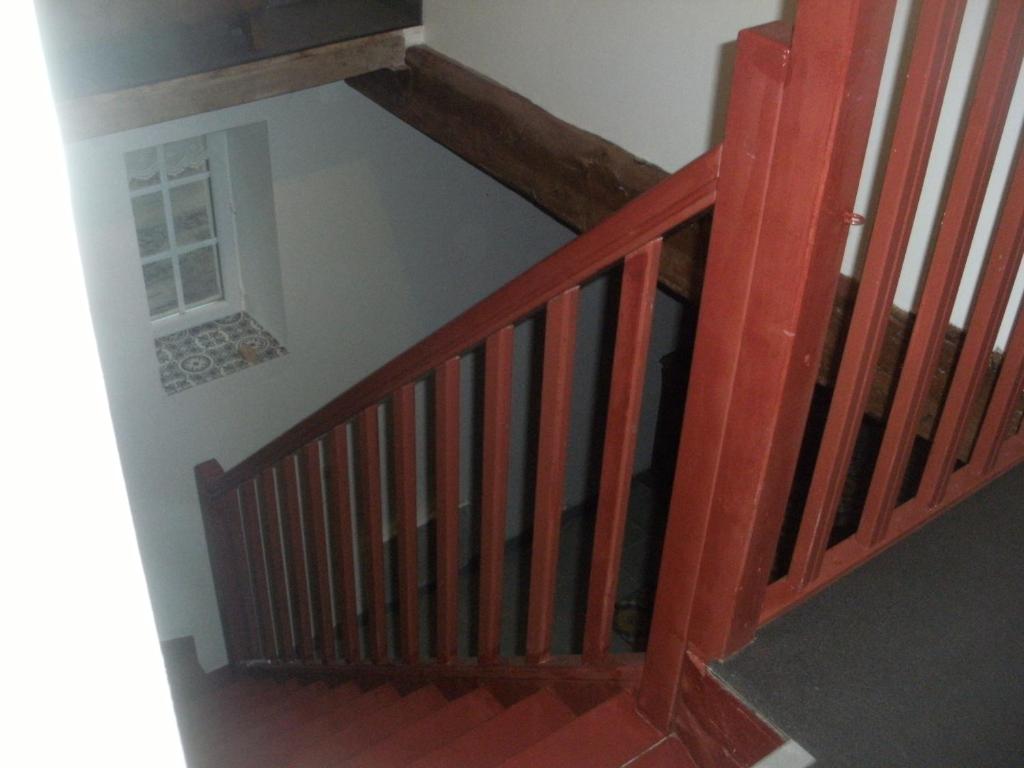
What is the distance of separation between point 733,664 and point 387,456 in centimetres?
330

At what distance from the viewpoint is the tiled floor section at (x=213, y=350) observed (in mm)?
3963

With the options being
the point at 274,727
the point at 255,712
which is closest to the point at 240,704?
the point at 255,712

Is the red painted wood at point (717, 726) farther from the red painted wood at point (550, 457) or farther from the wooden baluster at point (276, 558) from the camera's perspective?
the wooden baluster at point (276, 558)

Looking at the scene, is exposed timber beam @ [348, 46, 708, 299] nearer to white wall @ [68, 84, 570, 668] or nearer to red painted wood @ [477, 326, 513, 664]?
white wall @ [68, 84, 570, 668]

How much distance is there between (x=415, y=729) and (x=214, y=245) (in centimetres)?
262

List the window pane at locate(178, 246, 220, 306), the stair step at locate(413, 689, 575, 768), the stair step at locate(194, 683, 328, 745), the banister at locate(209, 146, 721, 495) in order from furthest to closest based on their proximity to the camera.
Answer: the window pane at locate(178, 246, 220, 306) → the stair step at locate(194, 683, 328, 745) → the stair step at locate(413, 689, 575, 768) → the banister at locate(209, 146, 721, 495)

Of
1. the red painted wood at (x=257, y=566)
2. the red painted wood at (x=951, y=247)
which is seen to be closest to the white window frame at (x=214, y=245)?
the red painted wood at (x=257, y=566)

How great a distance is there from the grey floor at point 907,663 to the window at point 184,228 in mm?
3007

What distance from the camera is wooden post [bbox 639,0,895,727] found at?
37.4 inches

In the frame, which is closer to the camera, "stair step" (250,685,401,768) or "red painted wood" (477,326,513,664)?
"red painted wood" (477,326,513,664)

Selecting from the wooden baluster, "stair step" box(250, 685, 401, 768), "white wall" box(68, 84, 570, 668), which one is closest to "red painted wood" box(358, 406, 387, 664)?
"stair step" box(250, 685, 401, 768)

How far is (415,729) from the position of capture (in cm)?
207

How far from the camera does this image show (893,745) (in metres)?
1.33

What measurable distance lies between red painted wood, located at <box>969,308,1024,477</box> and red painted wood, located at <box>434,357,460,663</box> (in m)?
0.89
